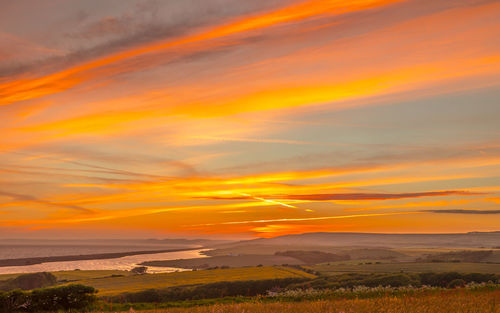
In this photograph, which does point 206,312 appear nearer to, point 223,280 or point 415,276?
point 223,280

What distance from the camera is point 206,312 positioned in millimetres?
19203

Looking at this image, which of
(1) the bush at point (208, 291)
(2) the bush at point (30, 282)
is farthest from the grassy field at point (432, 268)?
(2) the bush at point (30, 282)

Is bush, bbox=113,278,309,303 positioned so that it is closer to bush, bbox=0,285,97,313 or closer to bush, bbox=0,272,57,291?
bush, bbox=0,272,57,291

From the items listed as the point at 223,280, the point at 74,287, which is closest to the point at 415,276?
the point at 223,280

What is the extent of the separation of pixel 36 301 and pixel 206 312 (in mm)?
22926

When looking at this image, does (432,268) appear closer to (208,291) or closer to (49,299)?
(208,291)

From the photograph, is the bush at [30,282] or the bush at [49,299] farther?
the bush at [30,282]

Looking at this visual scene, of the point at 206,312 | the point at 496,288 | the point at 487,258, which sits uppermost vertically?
the point at 206,312

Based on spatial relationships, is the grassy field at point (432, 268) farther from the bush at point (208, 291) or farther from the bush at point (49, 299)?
the bush at point (49, 299)

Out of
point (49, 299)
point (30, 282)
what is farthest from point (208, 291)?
point (49, 299)

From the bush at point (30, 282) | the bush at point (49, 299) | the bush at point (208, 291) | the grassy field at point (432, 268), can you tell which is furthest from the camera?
the bush at point (30, 282)

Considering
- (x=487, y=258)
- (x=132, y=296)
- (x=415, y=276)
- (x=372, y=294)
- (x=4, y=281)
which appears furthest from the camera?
(x=487, y=258)

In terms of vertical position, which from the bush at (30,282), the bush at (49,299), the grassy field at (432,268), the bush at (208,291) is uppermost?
the bush at (49,299)

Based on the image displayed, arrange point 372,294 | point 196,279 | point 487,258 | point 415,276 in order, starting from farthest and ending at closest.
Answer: point 487,258 → point 196,279 → point 415,276 → point 372,294
